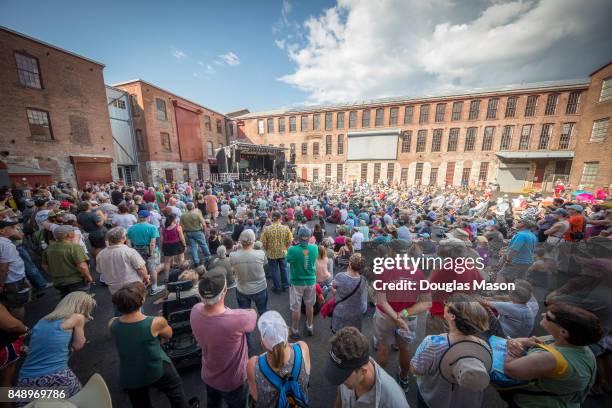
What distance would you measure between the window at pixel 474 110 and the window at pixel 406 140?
569cm

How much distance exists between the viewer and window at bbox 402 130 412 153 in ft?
80.0

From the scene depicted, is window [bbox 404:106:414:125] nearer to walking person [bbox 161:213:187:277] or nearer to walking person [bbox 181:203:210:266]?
walking person [bbox 181:203:210:266]

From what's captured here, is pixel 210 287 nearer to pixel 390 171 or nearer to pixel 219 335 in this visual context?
pixel 219 335

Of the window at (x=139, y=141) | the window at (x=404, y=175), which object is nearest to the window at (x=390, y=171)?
the window at (x=404, y=175)

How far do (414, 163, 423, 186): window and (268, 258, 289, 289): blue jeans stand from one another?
23935mm

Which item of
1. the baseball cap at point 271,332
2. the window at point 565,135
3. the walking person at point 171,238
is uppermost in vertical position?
the window at point 565,135

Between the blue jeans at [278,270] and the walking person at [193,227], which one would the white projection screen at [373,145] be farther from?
the blue jeans at [278,270]

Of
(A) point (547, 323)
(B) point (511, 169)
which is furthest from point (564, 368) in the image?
(B) point (511, 169)

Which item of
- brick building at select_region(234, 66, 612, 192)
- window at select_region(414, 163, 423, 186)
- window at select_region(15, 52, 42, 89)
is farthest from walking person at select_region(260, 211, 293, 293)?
window at select_region(414, 163, 423, 186)

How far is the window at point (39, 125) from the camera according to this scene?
11878 mm

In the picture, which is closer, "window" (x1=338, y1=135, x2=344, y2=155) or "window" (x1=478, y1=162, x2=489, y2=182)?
"window" (x1=478, y1=162, x2=489, y2=182)

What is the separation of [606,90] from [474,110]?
815cm

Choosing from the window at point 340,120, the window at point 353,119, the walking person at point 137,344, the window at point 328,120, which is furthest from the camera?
the window at point 328,120

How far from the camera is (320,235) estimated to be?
5.91 m
